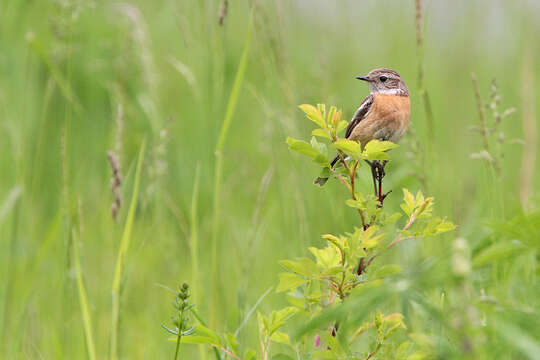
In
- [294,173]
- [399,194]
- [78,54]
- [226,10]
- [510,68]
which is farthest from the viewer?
[510,68]

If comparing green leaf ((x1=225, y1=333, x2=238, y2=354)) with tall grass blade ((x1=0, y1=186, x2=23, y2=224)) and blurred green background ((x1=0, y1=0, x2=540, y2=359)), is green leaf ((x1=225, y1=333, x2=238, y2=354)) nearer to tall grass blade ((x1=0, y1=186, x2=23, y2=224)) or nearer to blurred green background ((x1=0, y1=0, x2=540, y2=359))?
blurred green background ((x1=0, y1=0, x2=540, y2=359))

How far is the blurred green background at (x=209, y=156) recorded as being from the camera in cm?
267

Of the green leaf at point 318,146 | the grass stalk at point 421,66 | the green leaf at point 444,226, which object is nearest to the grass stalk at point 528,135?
the grass stalk at point 421,66

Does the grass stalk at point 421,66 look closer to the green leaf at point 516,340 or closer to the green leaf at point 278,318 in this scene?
the green leaf at point 278,318

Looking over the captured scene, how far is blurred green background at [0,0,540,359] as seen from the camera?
2.67m

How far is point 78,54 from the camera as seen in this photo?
555cm

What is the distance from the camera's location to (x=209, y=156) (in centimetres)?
308

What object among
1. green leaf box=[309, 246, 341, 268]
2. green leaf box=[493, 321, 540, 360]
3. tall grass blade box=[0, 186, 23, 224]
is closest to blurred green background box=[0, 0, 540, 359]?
tall grass blade box=[0, 186, 23, 224]

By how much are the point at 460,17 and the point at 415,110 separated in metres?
2.37

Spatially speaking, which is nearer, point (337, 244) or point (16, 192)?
point (337, 244)

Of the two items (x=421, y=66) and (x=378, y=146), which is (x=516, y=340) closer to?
(x=378, y=146)

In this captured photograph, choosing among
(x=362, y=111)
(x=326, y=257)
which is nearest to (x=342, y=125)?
(x=326, y=257)

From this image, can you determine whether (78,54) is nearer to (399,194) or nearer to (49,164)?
(49,164)

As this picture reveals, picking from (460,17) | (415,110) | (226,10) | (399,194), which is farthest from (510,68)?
(226,10)
